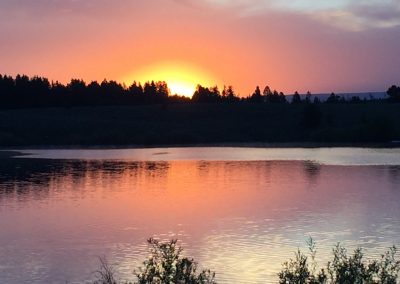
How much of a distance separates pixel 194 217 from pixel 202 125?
331 ft

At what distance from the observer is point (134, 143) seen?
111m

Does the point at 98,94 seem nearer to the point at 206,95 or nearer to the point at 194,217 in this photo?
the point at 206,95

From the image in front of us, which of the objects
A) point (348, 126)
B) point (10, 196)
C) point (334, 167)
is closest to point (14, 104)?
point (348, 126)

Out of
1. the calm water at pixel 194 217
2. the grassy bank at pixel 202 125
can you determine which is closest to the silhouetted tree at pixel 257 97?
the grassy bank at pixel 202 125

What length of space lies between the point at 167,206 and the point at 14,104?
410 feet

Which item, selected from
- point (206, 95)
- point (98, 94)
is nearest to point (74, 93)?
point (98, 94)

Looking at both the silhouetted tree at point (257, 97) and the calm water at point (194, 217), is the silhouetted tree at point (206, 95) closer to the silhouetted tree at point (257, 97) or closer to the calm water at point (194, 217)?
the silhouetted tree at point (257, 97)

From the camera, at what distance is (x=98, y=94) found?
16400 cm

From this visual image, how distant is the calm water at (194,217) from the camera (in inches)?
741

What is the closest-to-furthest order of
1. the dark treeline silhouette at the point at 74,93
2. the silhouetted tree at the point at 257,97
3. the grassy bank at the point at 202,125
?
the grassy bank at the point at 202,125 → the dark treeline silhouette at the point at 74,93 → the silhouetted tree at the point at 257,97

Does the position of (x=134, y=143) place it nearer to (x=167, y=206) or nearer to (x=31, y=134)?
(x=31, y=134)

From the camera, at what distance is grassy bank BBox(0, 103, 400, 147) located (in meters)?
109

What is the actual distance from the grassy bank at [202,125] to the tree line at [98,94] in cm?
1372

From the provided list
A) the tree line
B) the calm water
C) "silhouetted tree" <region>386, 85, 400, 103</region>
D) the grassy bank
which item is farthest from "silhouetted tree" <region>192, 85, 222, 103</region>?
the calm water
